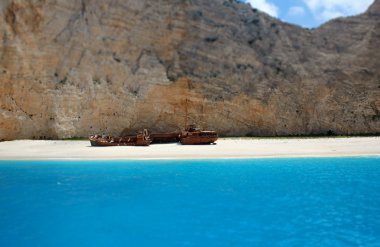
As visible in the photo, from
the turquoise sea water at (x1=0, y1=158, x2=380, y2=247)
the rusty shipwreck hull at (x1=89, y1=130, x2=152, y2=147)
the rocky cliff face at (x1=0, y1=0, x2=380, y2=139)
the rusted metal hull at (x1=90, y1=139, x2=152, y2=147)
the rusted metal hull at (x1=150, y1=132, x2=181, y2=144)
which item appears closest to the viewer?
the turquoise sea water at (x1=0, y1=158, x2=380, y2=247)

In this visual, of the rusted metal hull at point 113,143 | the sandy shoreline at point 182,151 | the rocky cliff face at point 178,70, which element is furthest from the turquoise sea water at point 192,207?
the rocky cliff face at point 178,70

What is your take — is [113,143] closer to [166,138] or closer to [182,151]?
[166,138]

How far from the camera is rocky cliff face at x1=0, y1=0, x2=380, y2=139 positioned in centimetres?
2975

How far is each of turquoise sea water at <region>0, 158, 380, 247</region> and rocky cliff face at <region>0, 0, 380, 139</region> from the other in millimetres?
15381

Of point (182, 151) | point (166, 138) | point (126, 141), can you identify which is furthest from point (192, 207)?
point (166, 138)

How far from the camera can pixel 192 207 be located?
8867 millimetres

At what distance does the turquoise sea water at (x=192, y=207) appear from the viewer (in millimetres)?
6676

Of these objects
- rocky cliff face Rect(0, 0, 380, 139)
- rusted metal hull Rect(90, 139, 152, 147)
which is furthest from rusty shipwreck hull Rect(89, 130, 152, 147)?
rocky cliff face Rect(0, 0, 380, 139)

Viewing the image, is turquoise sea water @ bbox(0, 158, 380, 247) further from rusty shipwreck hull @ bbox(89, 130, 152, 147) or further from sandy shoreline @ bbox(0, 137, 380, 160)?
→ rusty shipwreck hull @ bbox(89, 130, 152, 147)

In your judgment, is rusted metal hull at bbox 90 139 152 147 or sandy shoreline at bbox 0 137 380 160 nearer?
sandy shoreline at bbox 0 137 380 160

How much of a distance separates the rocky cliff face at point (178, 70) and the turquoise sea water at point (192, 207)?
606 inches

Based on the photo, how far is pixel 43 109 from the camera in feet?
96.3

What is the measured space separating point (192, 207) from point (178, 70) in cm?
2652

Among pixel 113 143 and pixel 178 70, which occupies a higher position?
pixel 178 70
